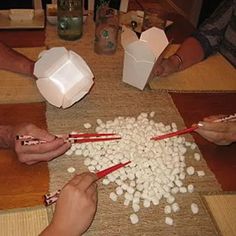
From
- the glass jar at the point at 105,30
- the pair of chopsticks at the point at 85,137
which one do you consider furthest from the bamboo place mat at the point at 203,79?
the pair of chopsticks at the point at 85,137

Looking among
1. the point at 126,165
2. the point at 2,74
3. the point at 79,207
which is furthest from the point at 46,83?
the point at 79,207

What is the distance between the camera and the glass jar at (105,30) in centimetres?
139

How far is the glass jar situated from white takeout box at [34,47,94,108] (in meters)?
0.33

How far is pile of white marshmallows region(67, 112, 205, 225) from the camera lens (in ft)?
2.76

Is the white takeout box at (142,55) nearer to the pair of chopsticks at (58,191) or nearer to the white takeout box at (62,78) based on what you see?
the white takeout box at (62,78)

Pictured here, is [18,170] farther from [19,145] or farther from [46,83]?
[46,83]

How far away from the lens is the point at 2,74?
124 centimetres

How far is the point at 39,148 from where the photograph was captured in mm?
861

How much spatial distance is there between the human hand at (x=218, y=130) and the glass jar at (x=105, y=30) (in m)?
0.60

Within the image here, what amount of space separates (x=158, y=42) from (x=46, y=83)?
42 cm

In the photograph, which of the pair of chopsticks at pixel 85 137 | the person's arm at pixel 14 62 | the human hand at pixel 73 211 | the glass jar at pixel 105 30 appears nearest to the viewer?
the human hand at pixel 73 211

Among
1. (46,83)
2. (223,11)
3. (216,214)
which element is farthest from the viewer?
(223,11)

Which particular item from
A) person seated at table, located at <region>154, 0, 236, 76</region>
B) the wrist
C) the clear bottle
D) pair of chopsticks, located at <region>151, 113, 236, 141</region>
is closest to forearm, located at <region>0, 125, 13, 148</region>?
the wrist

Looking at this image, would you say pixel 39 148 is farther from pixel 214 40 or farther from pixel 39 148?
pixel 214 40
